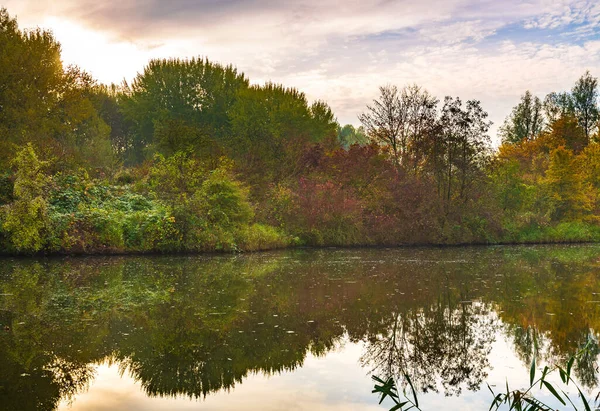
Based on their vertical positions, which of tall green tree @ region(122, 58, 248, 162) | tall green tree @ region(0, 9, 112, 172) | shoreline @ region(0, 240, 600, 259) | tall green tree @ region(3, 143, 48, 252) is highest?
tall green tree @ region(122, 58, 248, 162)

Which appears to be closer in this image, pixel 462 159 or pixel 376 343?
pixel 376 343

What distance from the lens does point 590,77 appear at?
2181 inches

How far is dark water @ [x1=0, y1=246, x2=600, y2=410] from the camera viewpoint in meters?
6.63

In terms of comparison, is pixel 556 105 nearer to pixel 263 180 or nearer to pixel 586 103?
pixel 586 103

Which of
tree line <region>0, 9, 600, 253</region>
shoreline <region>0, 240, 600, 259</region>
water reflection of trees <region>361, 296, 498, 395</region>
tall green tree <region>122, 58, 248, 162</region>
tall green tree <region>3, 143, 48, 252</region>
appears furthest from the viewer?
tall green tree <region>122, 58, 248, 162</region>

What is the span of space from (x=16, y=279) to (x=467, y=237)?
2544cm

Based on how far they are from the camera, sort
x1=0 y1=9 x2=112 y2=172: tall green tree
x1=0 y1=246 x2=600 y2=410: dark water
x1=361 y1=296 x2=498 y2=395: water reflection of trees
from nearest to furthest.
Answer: x1=0 y1=246 x2=600 y2=410: dark water < x1=361 y1=296 x2=498 y2=395: water reflection of trees < x1=0 y1=9 x2=112 y2=172: tall green tree

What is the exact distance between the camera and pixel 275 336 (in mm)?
9219

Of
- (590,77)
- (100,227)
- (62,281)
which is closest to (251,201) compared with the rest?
(100,227)

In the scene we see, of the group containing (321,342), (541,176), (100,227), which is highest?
(541,176)

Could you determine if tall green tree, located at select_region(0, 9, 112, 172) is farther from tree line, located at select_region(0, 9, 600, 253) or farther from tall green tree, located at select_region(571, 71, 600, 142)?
tall green tree, located at select_region(571, 71, 600, 142)

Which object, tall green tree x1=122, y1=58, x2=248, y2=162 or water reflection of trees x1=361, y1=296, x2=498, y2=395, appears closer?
water reflection of trees x1=361, y1=296, x2=498, y2=395

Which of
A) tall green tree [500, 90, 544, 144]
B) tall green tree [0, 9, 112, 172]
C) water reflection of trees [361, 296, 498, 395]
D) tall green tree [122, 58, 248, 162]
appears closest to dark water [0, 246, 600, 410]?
water reflection of trees [361, 296, 498, 395]

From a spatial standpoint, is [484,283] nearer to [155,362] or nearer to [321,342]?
[321,342]
